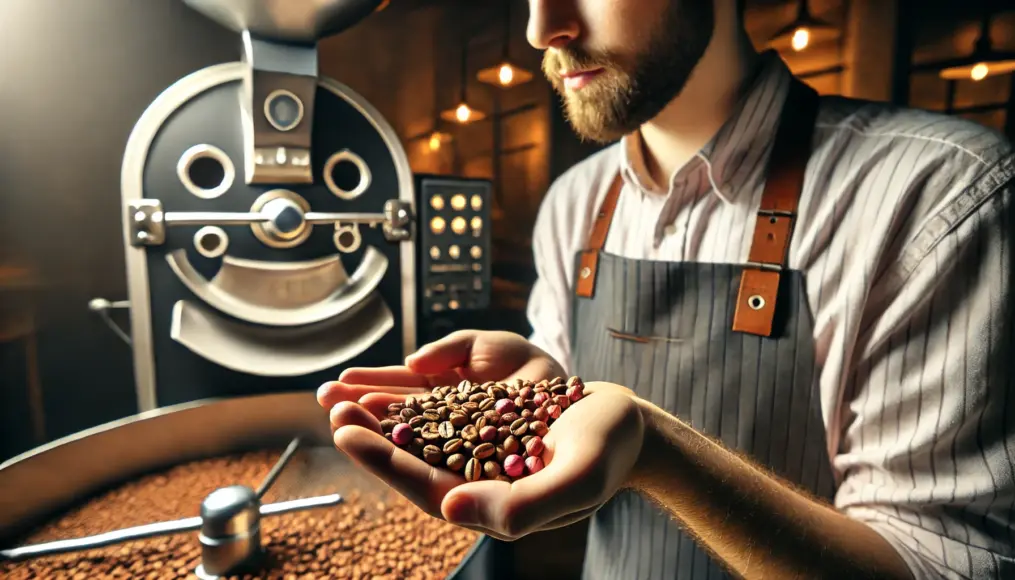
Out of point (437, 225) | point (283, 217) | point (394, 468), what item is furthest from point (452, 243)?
point (394, 468)

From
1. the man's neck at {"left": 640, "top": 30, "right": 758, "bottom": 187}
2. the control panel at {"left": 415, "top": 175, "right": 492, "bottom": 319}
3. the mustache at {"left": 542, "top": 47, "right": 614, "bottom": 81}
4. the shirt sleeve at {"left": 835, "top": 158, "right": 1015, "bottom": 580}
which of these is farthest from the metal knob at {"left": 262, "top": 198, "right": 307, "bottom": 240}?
the shirt sleeve at {"left": 835, "top": 158, "right": 1015, "bottom": 580}

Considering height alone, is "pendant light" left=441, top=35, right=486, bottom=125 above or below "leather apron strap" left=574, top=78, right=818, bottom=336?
above

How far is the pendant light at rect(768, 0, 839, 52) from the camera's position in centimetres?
86

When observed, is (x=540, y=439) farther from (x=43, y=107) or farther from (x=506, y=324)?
(x=43, y=107)

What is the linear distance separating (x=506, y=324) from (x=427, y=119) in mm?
444

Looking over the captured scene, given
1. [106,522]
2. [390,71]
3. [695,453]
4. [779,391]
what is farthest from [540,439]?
[390,71]

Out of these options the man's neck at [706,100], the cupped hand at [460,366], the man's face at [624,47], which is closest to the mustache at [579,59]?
the man's face at [624,47]

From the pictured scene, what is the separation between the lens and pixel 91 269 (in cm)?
86

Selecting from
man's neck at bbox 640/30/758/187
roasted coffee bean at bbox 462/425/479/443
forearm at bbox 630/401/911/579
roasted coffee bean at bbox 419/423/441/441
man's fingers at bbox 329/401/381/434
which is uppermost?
man's neck at bbox 640/30/758/187

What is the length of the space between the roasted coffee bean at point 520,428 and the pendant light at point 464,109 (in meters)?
0.74

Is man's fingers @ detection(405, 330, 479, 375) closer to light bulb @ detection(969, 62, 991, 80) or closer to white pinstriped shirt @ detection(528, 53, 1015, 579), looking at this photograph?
white pinstriped shirt @ detection(528, 53, 1015, 579)

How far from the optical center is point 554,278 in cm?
94

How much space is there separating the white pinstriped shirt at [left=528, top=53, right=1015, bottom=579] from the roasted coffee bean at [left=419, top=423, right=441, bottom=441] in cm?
41

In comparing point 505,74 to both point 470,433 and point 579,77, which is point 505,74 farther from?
point 470,433
